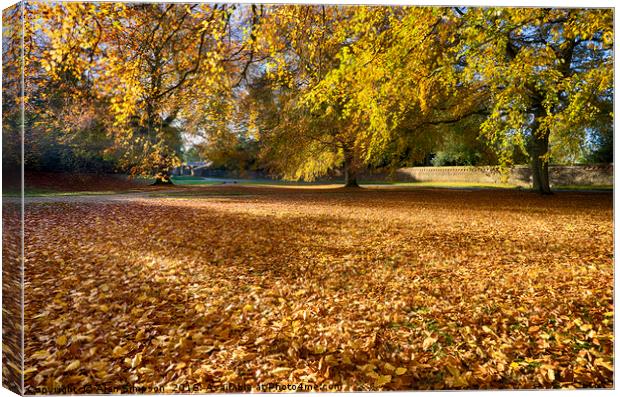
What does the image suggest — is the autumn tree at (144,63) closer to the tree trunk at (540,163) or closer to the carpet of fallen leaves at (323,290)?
the carpet of fallen leaves at (323,290)

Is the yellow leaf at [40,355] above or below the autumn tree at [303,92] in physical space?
below

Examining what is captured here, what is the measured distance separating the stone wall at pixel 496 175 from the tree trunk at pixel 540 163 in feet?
0.13

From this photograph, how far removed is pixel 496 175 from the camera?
3342mm

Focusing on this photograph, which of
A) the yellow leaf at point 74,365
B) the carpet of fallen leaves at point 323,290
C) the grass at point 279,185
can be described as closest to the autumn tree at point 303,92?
the grass at point 279,185

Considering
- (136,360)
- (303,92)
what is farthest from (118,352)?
(303,92)

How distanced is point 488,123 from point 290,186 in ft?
5.79

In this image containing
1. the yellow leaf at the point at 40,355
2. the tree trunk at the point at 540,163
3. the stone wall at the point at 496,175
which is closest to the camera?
the yellow leaf at the point at 40,355

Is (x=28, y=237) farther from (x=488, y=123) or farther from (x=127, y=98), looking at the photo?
(x=488, y=123)

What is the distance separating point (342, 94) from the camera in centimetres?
321

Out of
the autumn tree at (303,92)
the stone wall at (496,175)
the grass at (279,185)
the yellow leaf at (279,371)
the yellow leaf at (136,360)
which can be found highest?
the autumn tree at (303,92)

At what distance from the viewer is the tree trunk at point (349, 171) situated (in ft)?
11.9

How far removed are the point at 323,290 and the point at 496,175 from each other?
1.91 metres

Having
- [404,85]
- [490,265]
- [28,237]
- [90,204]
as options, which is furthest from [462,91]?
[28,237]

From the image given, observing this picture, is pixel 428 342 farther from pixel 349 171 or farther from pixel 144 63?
pixel 144 63
